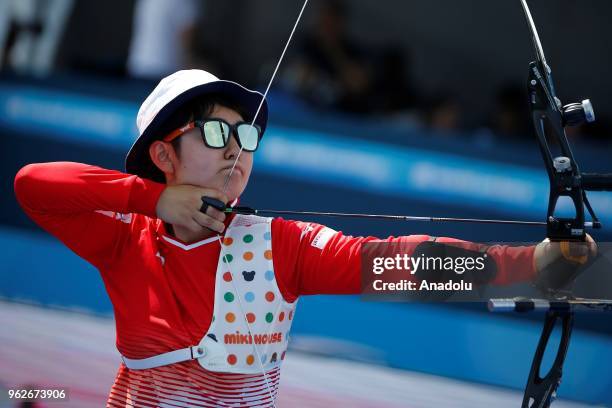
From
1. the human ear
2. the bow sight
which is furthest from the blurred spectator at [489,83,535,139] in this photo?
the human ear

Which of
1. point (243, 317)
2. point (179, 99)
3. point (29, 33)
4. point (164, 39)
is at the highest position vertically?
point (179, 99)

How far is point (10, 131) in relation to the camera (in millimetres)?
7426

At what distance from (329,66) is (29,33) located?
229 centimetres

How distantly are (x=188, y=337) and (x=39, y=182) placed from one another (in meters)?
0.61

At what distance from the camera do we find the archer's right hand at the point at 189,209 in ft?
9.23

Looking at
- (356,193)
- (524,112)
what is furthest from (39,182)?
(524,112)

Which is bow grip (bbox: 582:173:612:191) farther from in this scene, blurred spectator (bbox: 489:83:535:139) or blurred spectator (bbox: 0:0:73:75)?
blurred spectator (bbox: 0:0:73:75)

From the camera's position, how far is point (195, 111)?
9.96ft

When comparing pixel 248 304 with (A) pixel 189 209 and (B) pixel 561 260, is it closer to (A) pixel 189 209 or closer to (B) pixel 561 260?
(A) pixel 189 209

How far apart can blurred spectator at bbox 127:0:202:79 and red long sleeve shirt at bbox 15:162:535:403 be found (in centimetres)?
501

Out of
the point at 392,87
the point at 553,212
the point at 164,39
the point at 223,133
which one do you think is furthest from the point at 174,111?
the point at 164,39

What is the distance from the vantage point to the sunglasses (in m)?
2.96

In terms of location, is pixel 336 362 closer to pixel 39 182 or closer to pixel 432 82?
pixel 39 182

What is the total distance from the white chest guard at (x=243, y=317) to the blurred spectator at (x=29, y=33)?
5034 millimetres
